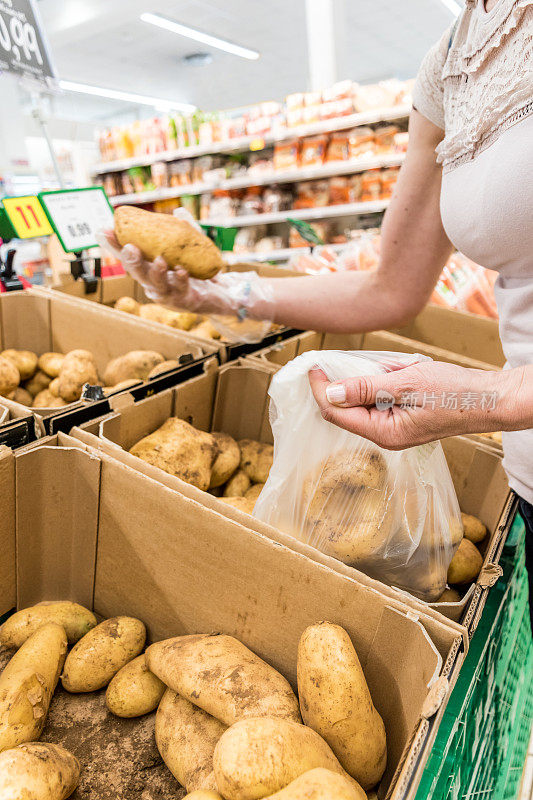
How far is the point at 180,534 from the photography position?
2.72 ft

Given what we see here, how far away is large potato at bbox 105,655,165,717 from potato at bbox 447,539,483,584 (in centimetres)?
54

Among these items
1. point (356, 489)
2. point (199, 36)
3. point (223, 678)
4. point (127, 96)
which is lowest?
point (223, 678)

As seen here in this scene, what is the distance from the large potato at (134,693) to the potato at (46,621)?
141mm

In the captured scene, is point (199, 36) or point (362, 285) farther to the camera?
point (199, 36)

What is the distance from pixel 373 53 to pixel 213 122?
23.6ft

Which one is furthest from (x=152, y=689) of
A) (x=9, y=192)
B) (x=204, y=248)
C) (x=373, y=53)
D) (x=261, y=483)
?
(x=373, y=53)

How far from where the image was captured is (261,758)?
55 cm

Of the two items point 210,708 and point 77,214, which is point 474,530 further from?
point 77,214

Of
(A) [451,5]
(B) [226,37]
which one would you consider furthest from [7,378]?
(B) [226,37]

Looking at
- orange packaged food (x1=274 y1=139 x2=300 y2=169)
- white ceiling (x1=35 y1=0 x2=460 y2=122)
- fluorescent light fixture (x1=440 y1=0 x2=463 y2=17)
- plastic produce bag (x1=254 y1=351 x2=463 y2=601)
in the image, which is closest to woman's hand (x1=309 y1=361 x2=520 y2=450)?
plastic produce bag (x1=254 y1=351 x2=463 y2=601)

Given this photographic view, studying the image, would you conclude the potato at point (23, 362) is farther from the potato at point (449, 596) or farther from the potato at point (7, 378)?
the potato at point (449, 596)

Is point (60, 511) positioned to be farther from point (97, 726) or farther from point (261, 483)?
point (261, 483)

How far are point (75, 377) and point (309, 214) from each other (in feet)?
10.8

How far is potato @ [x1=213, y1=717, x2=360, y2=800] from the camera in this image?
0.54 metres
